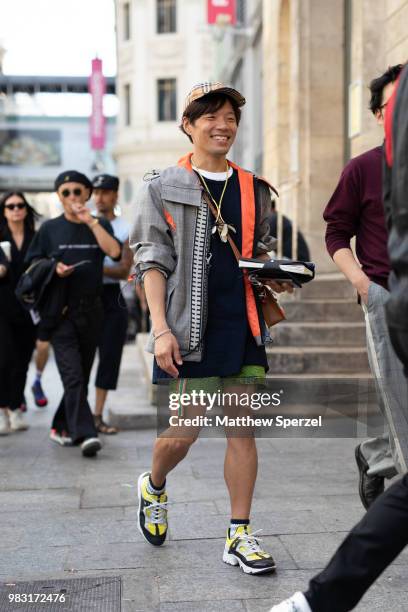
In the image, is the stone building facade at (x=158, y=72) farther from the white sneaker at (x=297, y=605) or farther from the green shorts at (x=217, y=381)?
the white sneaker at (x=297, y=605)

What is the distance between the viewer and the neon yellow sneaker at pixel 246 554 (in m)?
3.76

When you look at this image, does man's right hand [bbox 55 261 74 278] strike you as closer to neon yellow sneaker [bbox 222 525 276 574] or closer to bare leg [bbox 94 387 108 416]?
bare leg [bbox 94 387 108 416]

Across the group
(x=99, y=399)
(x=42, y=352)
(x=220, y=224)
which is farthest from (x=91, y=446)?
(x=220, y=224)

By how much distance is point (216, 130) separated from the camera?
3.90m

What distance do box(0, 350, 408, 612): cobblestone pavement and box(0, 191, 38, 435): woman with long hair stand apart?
75cm

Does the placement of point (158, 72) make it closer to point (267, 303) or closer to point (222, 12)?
point (222, 12)

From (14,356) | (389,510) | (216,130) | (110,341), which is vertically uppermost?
(216,130)

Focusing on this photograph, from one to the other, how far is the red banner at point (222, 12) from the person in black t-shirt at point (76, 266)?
627 inches

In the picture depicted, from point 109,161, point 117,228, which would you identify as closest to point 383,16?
point 117,228

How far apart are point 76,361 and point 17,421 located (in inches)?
57.1

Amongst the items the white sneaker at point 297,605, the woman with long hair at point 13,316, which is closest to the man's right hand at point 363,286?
the white sneaker at point 297,605

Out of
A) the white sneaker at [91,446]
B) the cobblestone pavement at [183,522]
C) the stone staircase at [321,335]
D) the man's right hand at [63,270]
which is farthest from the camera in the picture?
the stone staircase at [321,335]

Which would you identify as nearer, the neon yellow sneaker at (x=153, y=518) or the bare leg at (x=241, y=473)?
the bare leg at (x=241, y=473)

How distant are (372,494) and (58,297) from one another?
120 inches
